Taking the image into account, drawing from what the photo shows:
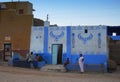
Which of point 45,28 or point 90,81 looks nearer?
point 90,81

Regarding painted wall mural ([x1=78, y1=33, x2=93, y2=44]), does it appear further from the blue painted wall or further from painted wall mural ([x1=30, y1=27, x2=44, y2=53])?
painted wall mural ([x1=30, y1=27, x2=44, y2=53])

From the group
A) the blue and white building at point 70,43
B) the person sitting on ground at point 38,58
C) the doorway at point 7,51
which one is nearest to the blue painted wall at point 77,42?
the blue and white building at point 70,43

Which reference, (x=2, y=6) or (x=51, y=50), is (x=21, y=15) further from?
(x=51, y=50)

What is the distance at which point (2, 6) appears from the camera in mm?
37344

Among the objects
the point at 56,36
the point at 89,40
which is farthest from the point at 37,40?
the point at 89,40

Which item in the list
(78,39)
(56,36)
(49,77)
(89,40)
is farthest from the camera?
(56,36)

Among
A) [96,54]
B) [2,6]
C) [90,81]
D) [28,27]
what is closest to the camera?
[90,81]

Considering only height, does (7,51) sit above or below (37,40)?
below

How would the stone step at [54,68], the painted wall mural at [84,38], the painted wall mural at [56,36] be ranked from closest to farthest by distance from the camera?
1. the stone step at [54,68]
2. the painted wall mural at [84,38]
3. the painted wall mural at [56,36]

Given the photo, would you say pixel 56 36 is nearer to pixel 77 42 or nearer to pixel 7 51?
pixel 77 42

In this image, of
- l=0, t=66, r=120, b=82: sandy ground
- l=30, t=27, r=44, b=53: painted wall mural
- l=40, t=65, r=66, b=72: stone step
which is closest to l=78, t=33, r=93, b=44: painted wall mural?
l=40, t=65, r=66, b=72: stone step

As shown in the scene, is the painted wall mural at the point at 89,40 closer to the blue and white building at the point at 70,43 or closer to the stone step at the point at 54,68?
the blue and white building at the point at 70,43

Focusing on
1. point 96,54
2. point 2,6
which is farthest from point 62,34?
point 2,6

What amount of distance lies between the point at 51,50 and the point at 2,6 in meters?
9.01
